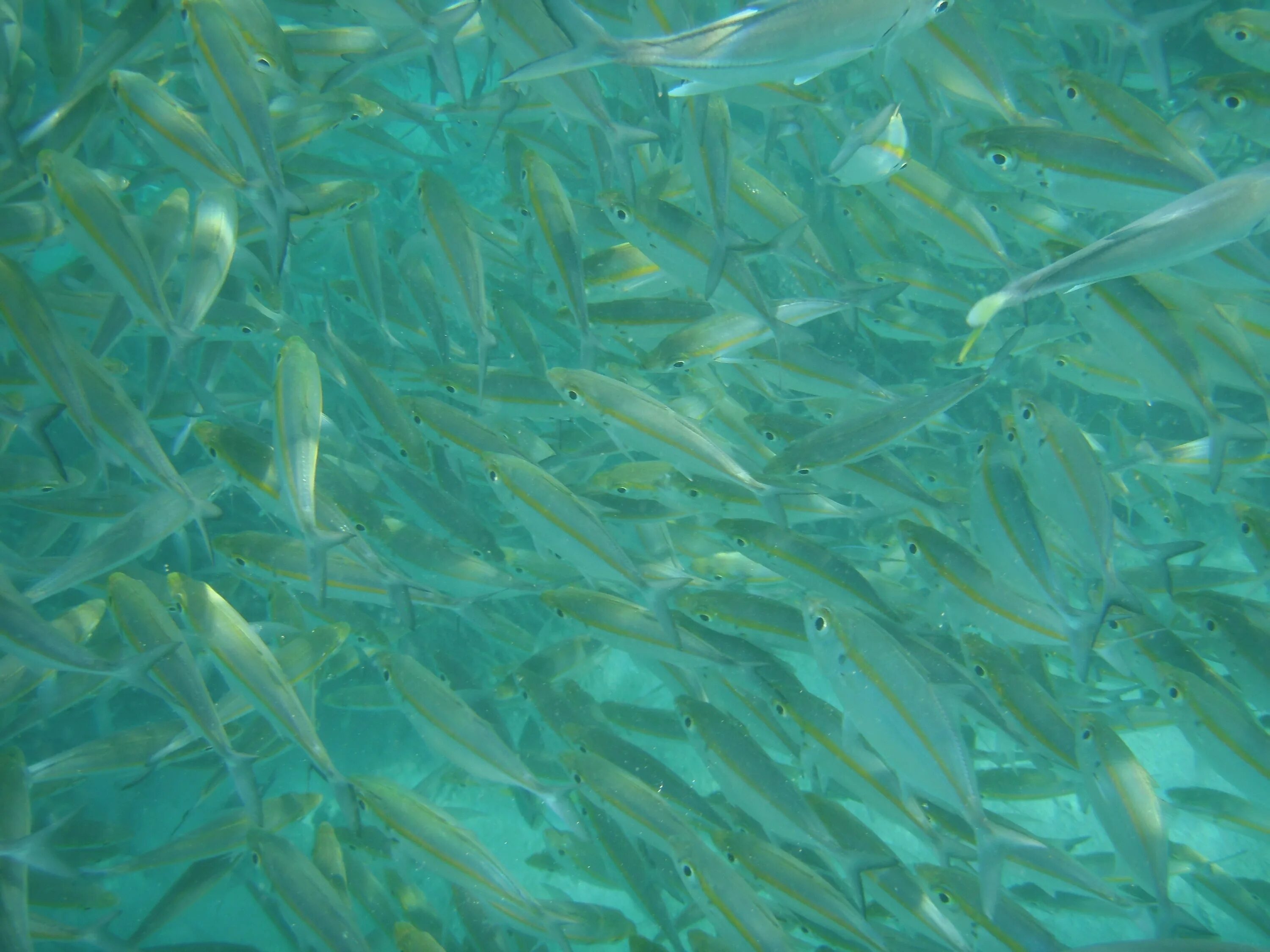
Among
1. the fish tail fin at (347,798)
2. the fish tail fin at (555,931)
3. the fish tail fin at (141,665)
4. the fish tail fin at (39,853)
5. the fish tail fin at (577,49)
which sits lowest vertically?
the fish tail fin at (555,931)

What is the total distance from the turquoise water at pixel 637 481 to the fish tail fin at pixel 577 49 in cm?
1

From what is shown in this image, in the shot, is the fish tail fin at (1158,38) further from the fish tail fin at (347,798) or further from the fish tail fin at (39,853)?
the fish tail fin at (39,853)

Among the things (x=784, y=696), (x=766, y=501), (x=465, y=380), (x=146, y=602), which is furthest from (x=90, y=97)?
(x=784, y=696)

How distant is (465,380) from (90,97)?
2.21 meters

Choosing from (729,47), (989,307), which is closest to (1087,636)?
(989,307)

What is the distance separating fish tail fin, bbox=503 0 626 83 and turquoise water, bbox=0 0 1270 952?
0.04 ft

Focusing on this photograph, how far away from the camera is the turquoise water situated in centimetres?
254

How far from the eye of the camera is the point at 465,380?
366 centimetres

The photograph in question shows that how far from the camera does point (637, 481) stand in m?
3.56

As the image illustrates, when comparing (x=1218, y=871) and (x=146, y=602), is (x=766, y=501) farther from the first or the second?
(x=1218, y=871)

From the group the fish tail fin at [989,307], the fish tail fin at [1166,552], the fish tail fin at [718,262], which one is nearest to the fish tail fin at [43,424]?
the fish tail fin at [718,262]

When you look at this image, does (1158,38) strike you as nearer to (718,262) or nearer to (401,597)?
(718,262)

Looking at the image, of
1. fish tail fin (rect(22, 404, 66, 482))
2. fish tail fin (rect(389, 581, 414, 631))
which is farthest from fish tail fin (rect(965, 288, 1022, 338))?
fish tail fin (rect(22, 404, 66, 482))

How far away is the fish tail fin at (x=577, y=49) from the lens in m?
1.72
